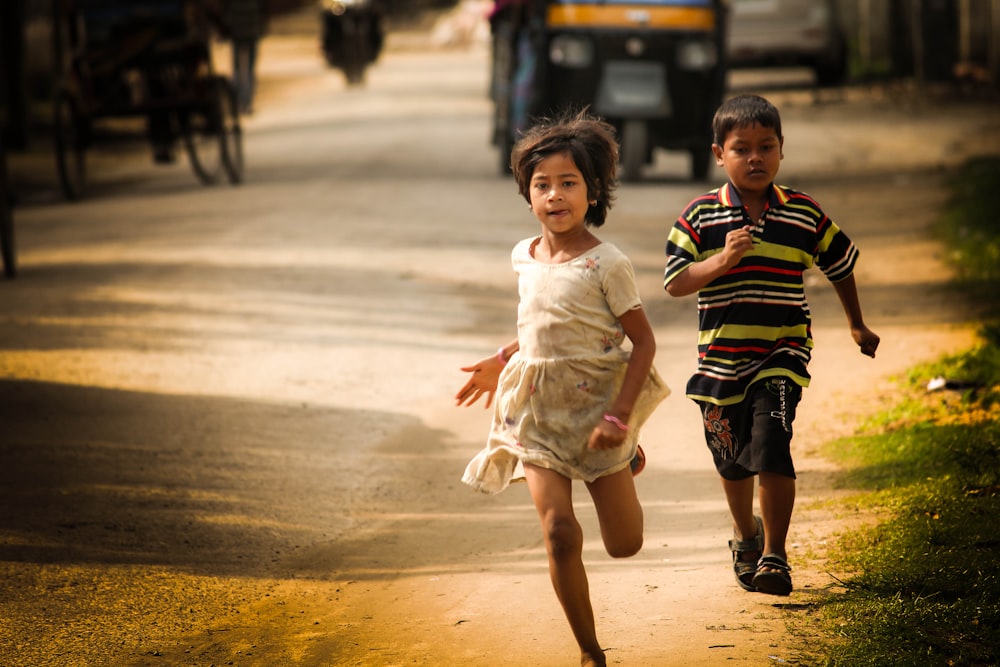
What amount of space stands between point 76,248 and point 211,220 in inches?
55.7

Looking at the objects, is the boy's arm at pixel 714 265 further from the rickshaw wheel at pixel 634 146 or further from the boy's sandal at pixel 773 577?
the rickshaw wheel at pixel 634 146

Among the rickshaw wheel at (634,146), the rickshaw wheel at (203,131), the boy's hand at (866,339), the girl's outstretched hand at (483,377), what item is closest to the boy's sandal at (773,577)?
the boy's hand at (866,339)

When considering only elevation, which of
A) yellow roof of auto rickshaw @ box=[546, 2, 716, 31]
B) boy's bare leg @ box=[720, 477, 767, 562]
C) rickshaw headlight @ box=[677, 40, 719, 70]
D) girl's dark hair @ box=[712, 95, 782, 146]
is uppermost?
girl's dark hair @ box=[712, 95, 782, 146]

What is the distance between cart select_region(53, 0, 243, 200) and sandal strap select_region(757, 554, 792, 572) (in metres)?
11.3

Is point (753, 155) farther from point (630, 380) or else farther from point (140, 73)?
point (140, 73)

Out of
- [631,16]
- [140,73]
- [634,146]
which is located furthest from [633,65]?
[140,73]

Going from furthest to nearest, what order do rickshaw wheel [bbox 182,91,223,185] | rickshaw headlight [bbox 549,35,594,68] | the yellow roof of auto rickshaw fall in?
rickshaw wheel [bbox 182,91,223,185] < rickshaw headlight [bbox 549,35,594,68] < the yellow roof of auto rickshaw

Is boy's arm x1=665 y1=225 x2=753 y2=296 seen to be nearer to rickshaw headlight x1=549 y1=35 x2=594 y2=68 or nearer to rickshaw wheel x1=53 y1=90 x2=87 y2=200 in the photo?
rickshaw headlight x1=549 y1=35 x2=594 y2=68

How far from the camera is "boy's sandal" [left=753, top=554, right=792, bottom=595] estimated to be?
4.05 metres

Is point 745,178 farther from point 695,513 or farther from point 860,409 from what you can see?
point 860,409

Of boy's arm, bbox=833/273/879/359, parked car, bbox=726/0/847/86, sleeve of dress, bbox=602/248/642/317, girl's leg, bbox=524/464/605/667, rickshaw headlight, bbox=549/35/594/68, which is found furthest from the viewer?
parked car, bbox=726/0/847/86

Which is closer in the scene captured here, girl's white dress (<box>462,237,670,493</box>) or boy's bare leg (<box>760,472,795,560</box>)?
girl's white dress (<box>462,237,670,493</box>)

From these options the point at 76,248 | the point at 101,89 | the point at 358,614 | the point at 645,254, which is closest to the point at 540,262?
the point at 358,614

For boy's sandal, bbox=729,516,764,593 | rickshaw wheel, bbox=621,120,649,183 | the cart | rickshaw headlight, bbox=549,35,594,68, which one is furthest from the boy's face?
the cart
